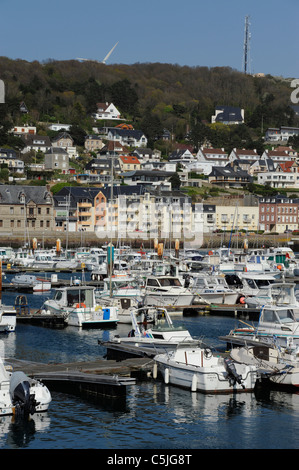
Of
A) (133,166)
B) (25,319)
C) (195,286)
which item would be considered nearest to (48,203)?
(133,166)

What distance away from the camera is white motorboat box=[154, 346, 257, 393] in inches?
781

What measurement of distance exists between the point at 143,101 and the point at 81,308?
14425 cm

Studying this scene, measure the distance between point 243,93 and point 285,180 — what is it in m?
65.4

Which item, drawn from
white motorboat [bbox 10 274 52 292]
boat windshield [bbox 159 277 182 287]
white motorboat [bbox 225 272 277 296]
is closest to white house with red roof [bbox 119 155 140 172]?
white motorboat [bbox 10 274 52 292]

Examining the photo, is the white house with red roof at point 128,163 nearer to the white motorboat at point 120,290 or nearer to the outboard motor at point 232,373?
the white motorboat at point 120,290

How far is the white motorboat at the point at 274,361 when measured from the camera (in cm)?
2056

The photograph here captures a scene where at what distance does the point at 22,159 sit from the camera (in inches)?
4390

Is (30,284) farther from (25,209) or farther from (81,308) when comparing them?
(25,209)

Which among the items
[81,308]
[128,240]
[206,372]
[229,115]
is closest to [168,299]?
[81,308]

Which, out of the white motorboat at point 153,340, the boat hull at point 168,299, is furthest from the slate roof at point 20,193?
the white motorboat at point 153,340

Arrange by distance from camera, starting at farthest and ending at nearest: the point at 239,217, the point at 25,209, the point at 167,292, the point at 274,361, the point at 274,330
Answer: the point at 239,217, the point at 25,209, the point at 167,292, the point at 274,330, the point at 274,361

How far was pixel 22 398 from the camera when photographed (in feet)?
57.8
